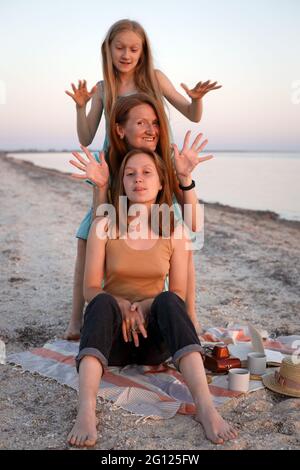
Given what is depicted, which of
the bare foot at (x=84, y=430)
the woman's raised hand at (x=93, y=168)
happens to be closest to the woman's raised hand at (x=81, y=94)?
the woman's raised hand at (x=93, y=168)

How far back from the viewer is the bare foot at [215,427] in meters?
2.38

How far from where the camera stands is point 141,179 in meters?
3.03

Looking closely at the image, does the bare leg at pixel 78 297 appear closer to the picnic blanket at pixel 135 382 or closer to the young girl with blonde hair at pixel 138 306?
the picnic blanket at pixel 135 382

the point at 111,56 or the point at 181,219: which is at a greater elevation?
the point at 111,56

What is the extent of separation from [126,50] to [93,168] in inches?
37.2

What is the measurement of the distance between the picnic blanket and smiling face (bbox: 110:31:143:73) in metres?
1.96

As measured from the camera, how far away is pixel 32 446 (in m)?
2.37

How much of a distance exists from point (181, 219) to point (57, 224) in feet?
19.7

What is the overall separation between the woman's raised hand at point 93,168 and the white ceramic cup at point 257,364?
1394 millimetres

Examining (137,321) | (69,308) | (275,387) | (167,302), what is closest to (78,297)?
(69,308)

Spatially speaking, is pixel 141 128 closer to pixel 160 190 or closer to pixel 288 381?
pixel 160 190
